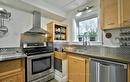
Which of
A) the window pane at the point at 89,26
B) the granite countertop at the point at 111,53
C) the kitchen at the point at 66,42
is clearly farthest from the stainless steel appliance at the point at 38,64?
the window pane at the point at 89,26

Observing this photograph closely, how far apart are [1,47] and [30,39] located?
29.8 inches

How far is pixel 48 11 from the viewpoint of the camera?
2748 mm

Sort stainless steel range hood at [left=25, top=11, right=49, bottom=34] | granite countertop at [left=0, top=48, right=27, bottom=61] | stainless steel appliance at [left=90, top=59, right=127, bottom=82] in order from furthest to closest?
1. stainless steel range hood at [left=25, top=11, right=49, bottom=34]
2. granite countertop at [left=0, top=48, right=27, bottom=61]
3. stainless steel appliance at [left=90, top=59, right=127, bottom=82]

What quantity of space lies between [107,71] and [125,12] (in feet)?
3.41

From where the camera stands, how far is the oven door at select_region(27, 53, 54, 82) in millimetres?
2089

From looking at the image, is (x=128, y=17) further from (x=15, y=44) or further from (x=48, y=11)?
(x=15, y=44)

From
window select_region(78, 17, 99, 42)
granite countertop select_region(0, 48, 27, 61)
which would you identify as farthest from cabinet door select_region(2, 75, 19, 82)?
window select_region(78, 17, 99, 42)

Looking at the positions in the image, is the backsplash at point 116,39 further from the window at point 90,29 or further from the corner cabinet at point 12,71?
the corner cabinet at point 12,71

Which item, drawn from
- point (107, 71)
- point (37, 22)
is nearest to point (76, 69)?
point (107, 71)

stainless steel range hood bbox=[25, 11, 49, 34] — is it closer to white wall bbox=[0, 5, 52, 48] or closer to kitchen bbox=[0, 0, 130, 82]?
kitchen bbox=[0, 0, 130, 82]

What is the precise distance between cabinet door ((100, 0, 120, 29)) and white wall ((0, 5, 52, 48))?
2006mm

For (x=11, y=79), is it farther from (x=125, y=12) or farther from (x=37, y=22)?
(x=125, y=12)

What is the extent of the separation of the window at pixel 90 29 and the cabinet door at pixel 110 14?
21.5 inches

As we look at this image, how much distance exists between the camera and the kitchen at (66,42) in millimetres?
1608
